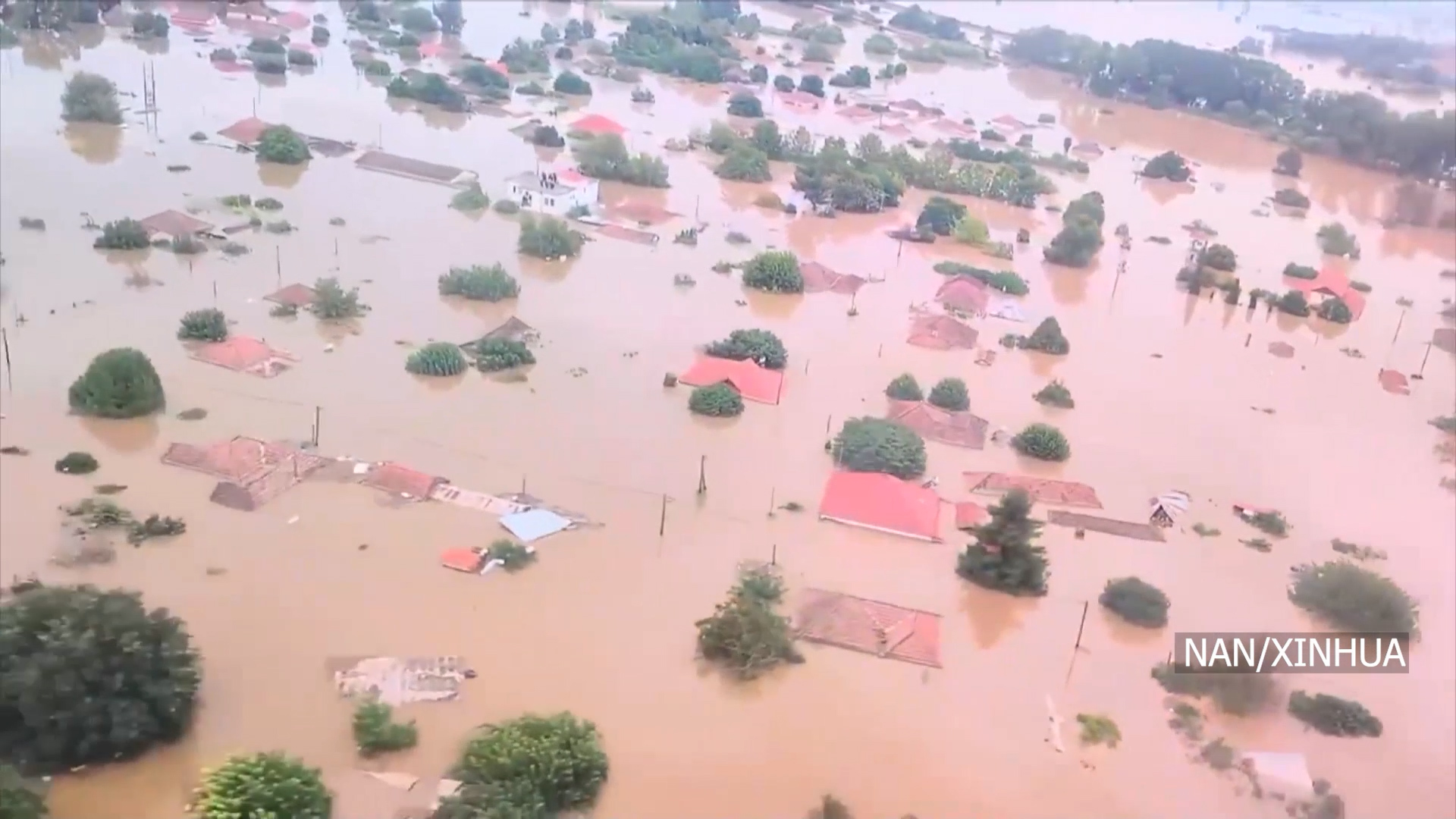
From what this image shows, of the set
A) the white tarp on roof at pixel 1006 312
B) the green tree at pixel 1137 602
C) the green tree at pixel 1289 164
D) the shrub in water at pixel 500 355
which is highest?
the green tree at pixel 1289 164

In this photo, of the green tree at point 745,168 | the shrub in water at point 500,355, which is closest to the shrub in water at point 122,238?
the shrub in water at point 500,355

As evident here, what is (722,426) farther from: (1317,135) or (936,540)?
(1317,135)

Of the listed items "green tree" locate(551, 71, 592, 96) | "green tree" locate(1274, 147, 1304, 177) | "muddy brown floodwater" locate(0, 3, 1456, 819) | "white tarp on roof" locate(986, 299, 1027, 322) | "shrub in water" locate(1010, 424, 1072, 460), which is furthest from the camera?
"green tree" locate(1274, 147, 1304, 177)

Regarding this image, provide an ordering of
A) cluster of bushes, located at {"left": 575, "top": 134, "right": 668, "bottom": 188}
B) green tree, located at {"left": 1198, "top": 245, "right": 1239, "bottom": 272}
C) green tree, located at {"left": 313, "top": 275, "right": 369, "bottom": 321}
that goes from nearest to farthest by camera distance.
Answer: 1. green tree, located at {"left": 313, "top": 275, "right": 369, "bottom": 321}
2. green tree, located at {"left": 1198, "top": 245, "right": 1239, "bottom": 272}
3. cluster of bushes, located at {"left": 575, "top": 134, "right": 668, "bottom": 188}

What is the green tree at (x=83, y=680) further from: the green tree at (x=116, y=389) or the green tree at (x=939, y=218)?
the green tree at (x=939, y=218)

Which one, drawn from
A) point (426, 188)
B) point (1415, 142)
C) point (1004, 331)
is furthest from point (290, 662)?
point (1415, 142)

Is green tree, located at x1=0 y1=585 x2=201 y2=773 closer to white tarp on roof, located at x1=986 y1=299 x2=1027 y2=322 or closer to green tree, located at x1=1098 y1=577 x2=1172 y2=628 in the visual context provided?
green tree, located at x1=1098 y1=577 x2=1172 y2=628

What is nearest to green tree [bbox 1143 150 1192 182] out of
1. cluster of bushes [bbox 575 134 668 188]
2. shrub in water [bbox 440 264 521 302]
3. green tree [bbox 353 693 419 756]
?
cluster of bushes [bbox 575 134 668 188]
